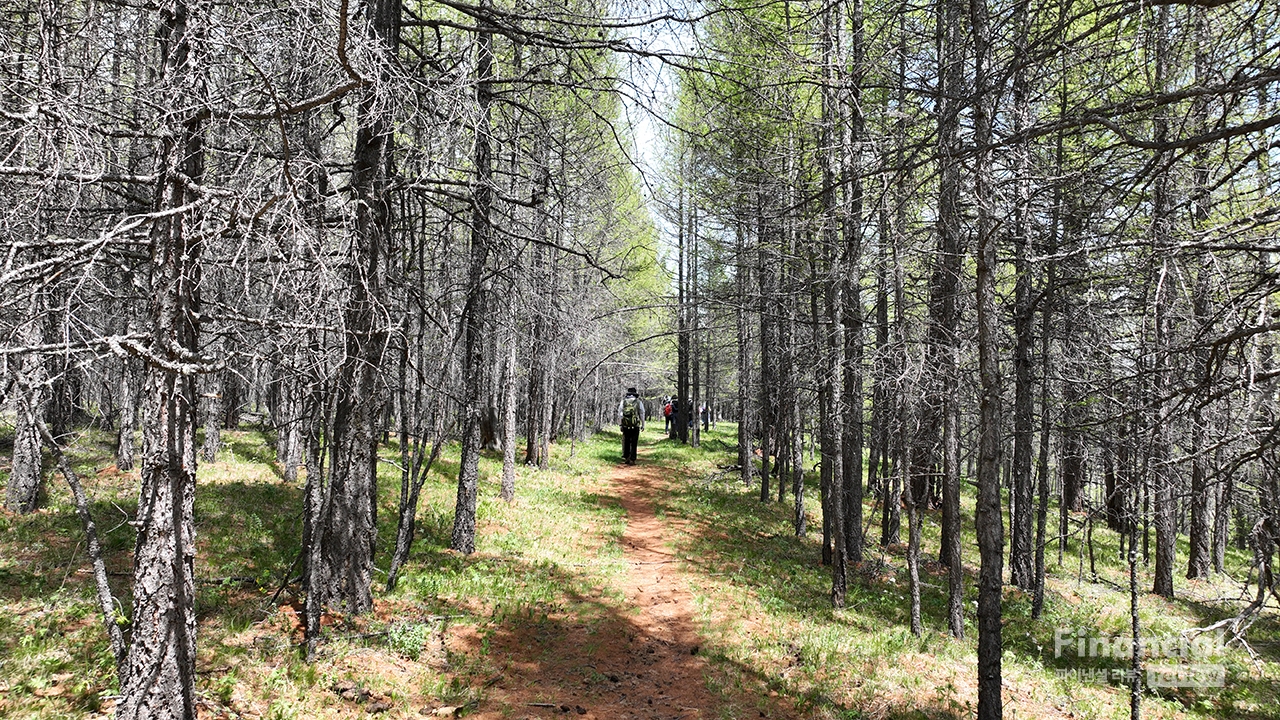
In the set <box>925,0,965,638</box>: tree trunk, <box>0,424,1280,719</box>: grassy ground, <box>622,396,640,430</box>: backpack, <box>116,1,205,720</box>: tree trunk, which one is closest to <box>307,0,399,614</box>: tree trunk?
<box>0,424,1280,719</box>: grassy ground

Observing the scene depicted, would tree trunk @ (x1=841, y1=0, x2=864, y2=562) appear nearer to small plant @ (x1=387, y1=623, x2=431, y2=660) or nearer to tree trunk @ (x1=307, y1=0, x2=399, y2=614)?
tree trunk @ (x1=307, y1=0, x2=399, y2=614)

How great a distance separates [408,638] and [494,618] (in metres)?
1.11

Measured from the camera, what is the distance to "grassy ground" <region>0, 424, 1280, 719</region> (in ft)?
15.8

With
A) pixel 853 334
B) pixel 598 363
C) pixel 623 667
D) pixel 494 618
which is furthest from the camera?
pixel 853 334

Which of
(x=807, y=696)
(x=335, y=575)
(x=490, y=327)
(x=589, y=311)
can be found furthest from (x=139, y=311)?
(x=589, y=311)

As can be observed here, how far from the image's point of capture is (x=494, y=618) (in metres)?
6.71

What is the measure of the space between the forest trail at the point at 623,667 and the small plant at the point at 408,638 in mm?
704

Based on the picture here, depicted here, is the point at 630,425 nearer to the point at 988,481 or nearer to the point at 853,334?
the point at 853,334

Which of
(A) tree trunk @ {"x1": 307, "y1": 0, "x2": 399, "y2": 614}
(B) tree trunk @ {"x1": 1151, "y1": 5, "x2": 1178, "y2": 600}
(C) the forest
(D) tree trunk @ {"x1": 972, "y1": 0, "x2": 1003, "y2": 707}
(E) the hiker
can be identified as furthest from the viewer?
(E) the hiker

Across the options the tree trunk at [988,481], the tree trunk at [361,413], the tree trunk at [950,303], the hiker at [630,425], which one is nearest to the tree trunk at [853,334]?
the tree trunk at [950,303]

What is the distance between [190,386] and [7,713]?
7.60 feet

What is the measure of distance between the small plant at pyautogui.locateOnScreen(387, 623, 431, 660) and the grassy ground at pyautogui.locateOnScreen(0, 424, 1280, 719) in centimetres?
2

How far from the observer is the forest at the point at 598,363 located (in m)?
3.32

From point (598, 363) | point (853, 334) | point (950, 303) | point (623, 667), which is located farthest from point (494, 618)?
point (950, 303)
